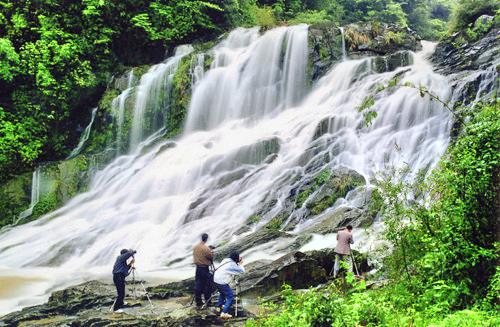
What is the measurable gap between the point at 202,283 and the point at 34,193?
13.2 meters

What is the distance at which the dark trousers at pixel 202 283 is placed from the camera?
9.98 m

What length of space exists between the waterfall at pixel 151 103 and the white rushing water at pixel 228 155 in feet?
0.22

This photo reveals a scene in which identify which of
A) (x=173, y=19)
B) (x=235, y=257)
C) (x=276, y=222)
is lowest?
(x=276, y=222)

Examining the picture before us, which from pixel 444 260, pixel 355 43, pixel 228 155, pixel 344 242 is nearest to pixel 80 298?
pixel 344 242

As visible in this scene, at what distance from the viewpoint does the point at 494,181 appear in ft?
24.5

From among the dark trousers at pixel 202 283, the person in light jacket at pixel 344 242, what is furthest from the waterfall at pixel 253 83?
the dark trousers at pixel 202 283

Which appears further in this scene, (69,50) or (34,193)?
(69,50)

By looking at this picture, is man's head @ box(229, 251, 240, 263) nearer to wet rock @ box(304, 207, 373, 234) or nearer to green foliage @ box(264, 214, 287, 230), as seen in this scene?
wet rock @ box(304, 207, 373, 234)

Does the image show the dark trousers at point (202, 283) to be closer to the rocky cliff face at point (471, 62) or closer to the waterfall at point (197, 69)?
the rocky cliff face at point (471, 62)

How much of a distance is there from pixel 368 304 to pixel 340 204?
373 inches

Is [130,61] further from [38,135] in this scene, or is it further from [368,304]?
[368,304]

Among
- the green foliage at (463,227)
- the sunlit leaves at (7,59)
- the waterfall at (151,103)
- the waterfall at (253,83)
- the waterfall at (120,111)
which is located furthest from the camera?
the waterfall at (253,83)

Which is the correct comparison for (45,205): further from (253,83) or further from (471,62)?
(471,62)

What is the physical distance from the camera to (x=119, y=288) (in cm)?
1009
